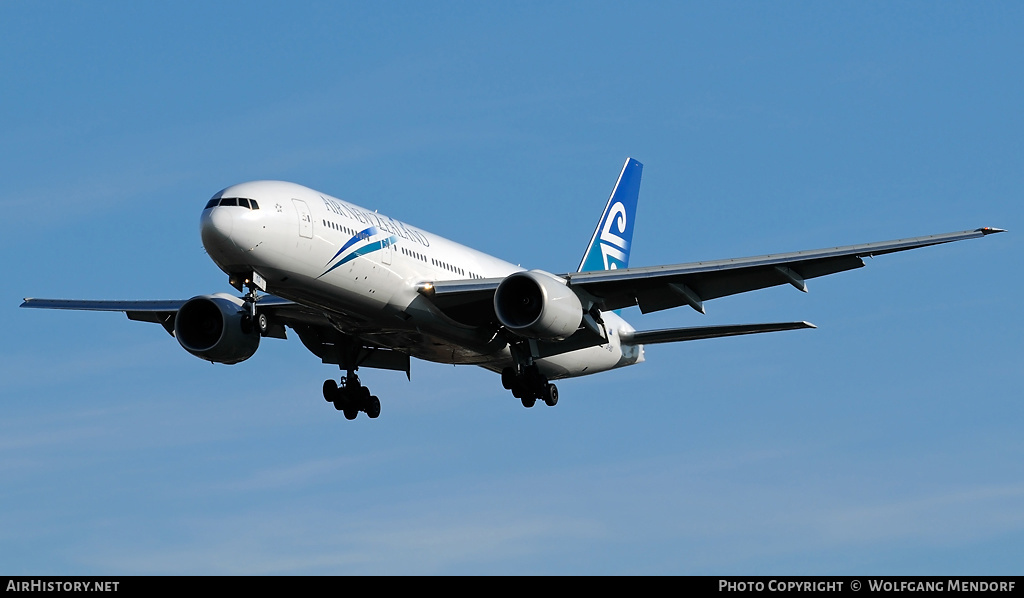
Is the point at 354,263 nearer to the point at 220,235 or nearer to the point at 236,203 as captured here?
the point at 236,203

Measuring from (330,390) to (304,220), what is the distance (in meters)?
8.88

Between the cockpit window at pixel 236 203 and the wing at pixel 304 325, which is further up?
the wing at pixel 304 325

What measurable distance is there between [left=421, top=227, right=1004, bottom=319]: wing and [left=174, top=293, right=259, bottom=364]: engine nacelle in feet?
18.4

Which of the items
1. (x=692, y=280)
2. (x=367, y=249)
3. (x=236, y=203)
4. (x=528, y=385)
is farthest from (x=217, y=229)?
(x=692, y=280)

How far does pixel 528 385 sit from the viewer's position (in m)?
38.0

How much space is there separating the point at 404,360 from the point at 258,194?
395 inches

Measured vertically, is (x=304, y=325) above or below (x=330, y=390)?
above

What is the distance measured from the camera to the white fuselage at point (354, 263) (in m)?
31.3

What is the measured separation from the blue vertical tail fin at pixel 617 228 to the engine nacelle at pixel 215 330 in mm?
13431

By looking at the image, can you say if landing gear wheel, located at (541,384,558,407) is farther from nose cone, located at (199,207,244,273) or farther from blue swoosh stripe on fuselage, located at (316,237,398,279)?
nose cone, located at (199,207,244,273)

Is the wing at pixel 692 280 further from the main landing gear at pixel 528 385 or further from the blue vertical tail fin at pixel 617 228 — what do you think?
the blue vertical tail fin at pixel 617 228

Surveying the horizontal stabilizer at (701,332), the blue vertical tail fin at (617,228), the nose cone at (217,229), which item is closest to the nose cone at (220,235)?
the nose cone at (217,229)
